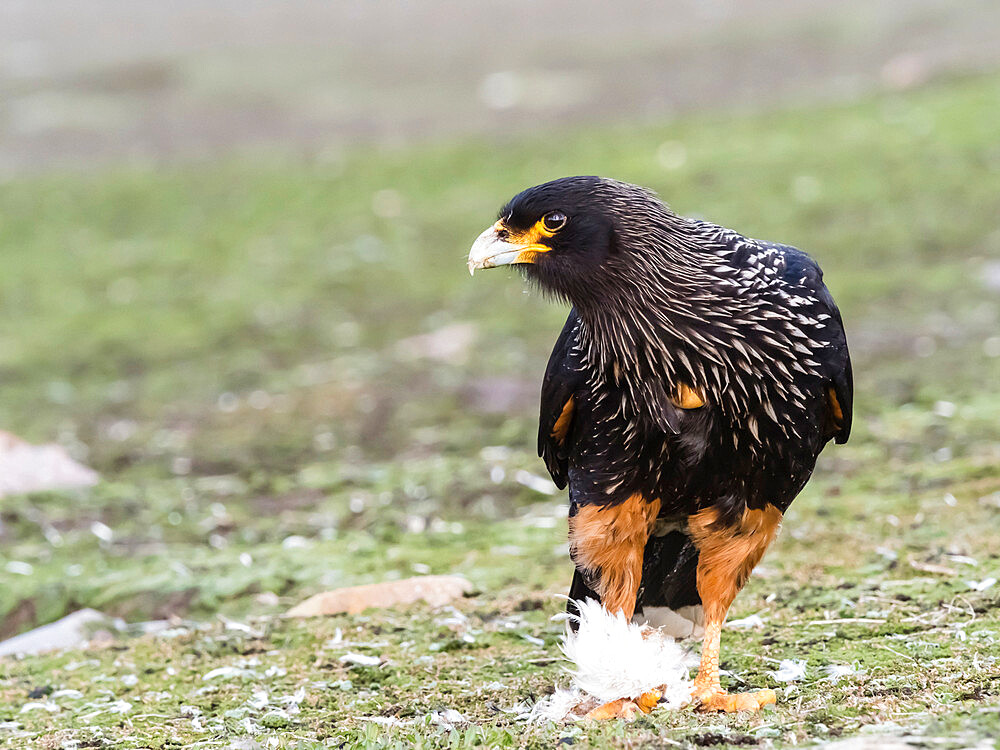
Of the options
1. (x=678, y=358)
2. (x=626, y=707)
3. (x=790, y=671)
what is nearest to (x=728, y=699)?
(x=626, y=707)

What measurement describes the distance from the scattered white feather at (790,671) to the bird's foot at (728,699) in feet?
0.59

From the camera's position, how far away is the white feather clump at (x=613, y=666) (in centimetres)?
409

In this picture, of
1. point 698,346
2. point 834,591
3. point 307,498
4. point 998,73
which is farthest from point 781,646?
point 998,73

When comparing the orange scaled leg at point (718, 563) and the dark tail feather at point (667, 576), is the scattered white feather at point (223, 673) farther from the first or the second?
the orange scaled leg at point (718, 563)

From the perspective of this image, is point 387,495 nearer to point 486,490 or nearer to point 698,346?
point 486,490

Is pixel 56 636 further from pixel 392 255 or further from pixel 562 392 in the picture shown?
pixel 392 255

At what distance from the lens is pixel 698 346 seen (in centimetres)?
400

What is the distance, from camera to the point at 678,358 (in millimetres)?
4012

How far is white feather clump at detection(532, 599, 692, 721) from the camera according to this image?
4090 mm

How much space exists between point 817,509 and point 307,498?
3016 millimetres

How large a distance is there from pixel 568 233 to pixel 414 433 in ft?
16.1

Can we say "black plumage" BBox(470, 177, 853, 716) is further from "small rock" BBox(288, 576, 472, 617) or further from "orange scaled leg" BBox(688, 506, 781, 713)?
"small rock" BBox(288, 576, 472, 617)

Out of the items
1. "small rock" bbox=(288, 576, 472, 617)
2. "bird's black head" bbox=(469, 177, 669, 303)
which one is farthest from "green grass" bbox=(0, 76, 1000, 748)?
"bird's black head" bbox=(469, 177, 669, 303)

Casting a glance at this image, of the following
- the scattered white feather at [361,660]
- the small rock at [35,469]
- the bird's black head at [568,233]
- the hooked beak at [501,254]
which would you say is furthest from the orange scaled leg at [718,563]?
the small rock at [35,469]
